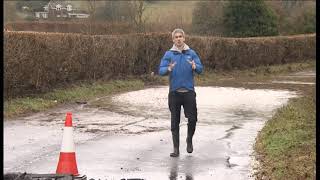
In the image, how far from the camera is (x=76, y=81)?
64.0ft

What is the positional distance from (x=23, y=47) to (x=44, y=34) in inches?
49.5

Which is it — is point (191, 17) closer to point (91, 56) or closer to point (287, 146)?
point (91, 56)

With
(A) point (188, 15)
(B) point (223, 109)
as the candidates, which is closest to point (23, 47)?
(B) point (223, 109)

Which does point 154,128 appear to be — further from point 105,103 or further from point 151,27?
point 151,27

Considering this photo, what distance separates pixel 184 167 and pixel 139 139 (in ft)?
8.94

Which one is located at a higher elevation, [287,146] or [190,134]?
[190,134]

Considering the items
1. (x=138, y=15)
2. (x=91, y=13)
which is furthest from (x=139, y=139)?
(x=138, y=15)

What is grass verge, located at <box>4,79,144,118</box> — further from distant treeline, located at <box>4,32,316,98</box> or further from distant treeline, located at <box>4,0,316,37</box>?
distant treeline, located at <box>4,0,316,37</box>

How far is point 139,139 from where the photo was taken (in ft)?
36.7

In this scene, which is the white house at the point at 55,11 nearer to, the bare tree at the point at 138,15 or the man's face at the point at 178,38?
the bare tree at the point at 138,15

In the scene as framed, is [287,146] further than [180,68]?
Yes

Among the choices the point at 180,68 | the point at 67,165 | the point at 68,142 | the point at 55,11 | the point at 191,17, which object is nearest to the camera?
the point at 67,165

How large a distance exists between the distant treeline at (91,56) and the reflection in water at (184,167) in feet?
24.8

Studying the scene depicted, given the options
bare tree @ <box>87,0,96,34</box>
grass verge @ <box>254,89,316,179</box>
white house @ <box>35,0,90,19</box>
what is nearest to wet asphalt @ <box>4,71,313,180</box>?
grass verge @ <box>254,89,316,179</box>
